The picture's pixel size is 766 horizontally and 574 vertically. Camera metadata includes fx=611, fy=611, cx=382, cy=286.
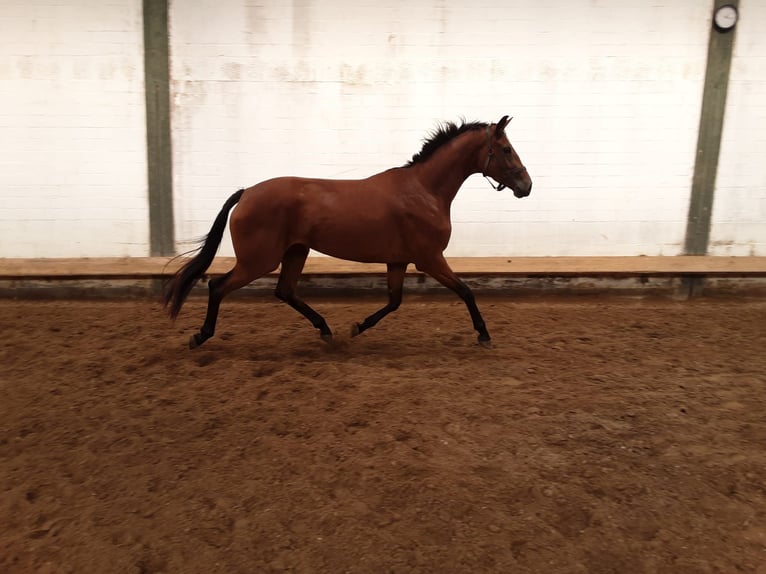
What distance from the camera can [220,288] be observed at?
4.21 meters

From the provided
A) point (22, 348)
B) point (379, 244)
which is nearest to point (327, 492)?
point (379, 244)

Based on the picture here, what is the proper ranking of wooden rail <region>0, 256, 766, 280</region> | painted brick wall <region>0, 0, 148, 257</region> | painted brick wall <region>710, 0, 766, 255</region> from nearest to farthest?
wooden rail <region>0, 256, 766, 280</region> → painted brick wall <region>0, 0, 148, 257</region> → painted brick wall <region>710, 0, 766, 255</region>

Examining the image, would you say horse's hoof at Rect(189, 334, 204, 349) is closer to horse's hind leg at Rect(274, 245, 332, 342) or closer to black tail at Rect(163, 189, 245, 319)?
black tail at Rect(163, 189, 245, 319)

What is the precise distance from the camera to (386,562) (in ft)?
7.23

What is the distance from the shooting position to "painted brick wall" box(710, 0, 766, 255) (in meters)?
6.08

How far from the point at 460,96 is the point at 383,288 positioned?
209 centimetres

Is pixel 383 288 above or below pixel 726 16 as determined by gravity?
below

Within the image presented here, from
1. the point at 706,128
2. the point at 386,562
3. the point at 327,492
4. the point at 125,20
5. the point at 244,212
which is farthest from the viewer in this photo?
the point at 706,128

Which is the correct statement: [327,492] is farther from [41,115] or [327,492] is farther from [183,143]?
[41,115]

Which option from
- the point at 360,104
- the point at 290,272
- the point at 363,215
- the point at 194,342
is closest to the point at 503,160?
the point at 363,215

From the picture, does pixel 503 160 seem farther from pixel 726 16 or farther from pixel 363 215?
pixel 726 16

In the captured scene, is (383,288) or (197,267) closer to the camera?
(197,267)

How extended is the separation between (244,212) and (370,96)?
2.54 meters

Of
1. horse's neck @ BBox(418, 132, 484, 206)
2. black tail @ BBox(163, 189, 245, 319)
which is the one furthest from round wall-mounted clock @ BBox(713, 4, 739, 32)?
black tail @ BBox(163, 189, 245, 319)
